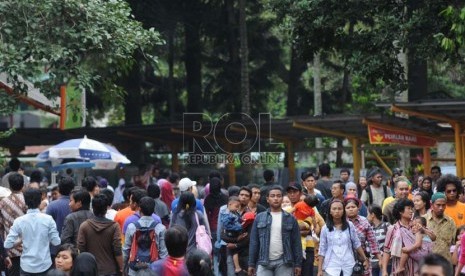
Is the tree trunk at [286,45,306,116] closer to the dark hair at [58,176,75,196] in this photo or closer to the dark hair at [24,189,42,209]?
the dark hair at [58,176,75,196]

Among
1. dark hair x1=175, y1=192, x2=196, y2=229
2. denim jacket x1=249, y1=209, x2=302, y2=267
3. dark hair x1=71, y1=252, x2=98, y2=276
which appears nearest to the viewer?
dark hair x1=71, y1=252, x2=98, y2=276

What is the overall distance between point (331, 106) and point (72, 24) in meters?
23.0

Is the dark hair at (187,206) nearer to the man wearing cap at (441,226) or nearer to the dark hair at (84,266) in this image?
the man wearing cap at (441,226)

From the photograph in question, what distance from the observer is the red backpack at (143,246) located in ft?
40.6

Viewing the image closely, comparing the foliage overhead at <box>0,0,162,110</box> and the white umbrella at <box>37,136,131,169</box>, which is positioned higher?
the foliage overhead at <box>0,0,162,110</box>

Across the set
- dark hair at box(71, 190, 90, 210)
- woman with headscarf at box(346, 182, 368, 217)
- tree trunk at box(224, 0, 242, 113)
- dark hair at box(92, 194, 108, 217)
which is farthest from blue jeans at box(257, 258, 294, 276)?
tree trunk at box(224, 0, 242, 113)

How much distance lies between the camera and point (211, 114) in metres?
41.6

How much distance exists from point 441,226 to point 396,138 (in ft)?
33.4

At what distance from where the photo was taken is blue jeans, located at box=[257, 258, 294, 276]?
42.6 feet

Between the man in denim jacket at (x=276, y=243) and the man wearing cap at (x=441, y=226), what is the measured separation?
168 cm

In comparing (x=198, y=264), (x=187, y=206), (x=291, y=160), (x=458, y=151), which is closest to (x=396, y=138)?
(x=458, y=151)

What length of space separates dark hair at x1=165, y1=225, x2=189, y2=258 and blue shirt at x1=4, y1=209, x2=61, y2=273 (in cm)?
361

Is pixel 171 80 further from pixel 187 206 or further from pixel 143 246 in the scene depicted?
pixel 143 246

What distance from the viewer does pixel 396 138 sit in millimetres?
22906
